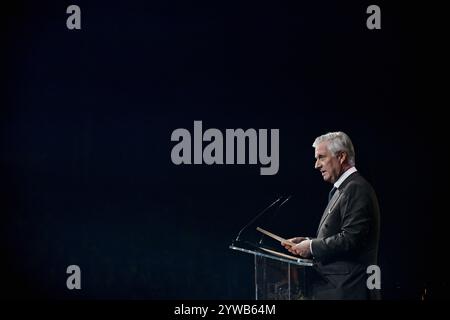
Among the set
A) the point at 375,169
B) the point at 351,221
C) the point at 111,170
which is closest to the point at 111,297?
the point at 111,170

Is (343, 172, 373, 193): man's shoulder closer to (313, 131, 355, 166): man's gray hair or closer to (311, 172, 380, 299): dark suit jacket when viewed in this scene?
(311, 172, 380, 299): dark suit jacket

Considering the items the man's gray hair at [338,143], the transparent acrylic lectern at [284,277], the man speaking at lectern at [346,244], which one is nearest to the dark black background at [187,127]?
the man's gray hair at [338,143]

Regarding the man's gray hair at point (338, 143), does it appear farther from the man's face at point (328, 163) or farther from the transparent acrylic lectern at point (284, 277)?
the transparent acrylic lectern at point (284, 277)

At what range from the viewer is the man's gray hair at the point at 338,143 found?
4156mm

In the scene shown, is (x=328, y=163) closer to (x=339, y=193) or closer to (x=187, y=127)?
(x=339, y=193)

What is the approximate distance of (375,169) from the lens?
4699mm

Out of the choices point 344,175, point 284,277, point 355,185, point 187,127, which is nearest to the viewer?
point 284,277

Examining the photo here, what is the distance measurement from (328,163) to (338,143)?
156 millimetres

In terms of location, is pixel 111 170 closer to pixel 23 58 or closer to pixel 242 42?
pixel 23 58

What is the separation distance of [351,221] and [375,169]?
973 mm

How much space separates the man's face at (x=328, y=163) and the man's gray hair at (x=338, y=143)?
1.3 inches

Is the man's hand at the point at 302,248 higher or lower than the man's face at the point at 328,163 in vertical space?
lower

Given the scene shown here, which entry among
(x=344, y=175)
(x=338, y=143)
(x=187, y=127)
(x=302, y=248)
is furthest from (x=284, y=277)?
(x=187, y=127)

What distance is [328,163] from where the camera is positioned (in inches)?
165
